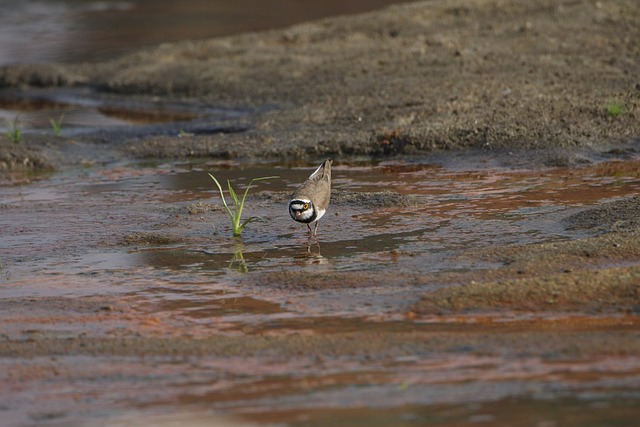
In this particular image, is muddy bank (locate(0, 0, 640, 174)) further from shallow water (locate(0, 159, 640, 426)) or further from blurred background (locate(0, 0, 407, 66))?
blurred background (locate(0, 0, 407, 66))

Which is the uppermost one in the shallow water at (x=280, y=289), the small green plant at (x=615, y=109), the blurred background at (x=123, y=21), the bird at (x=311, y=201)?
the blurred background at (x=123, y=21)

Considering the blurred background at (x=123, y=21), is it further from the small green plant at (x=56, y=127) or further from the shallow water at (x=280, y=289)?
the shallow water at (x=280, y=289)

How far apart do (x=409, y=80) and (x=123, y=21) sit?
13455 mm

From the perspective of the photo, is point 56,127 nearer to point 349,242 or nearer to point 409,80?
point 409,80

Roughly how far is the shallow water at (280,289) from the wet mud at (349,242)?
23 millimetres

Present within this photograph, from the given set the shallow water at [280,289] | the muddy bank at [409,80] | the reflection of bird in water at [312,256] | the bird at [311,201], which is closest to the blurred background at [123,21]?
the muddy bank at [409,80]

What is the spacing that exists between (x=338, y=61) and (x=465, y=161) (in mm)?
5920

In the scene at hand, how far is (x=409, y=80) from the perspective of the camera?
1580cm

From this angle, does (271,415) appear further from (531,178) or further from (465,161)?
(465,161)

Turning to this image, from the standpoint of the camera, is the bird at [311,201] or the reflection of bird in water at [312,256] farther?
the bird at [311,201]

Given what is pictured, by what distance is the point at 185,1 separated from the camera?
1179 inches

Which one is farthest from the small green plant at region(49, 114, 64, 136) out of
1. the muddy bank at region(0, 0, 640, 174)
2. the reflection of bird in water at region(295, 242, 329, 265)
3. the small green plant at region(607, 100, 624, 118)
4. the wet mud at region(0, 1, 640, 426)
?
the small green plant at region(607, 100, 624, 118)

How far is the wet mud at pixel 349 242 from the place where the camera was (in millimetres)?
6047

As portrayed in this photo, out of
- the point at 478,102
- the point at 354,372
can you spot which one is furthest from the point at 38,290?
the point at 478,102
